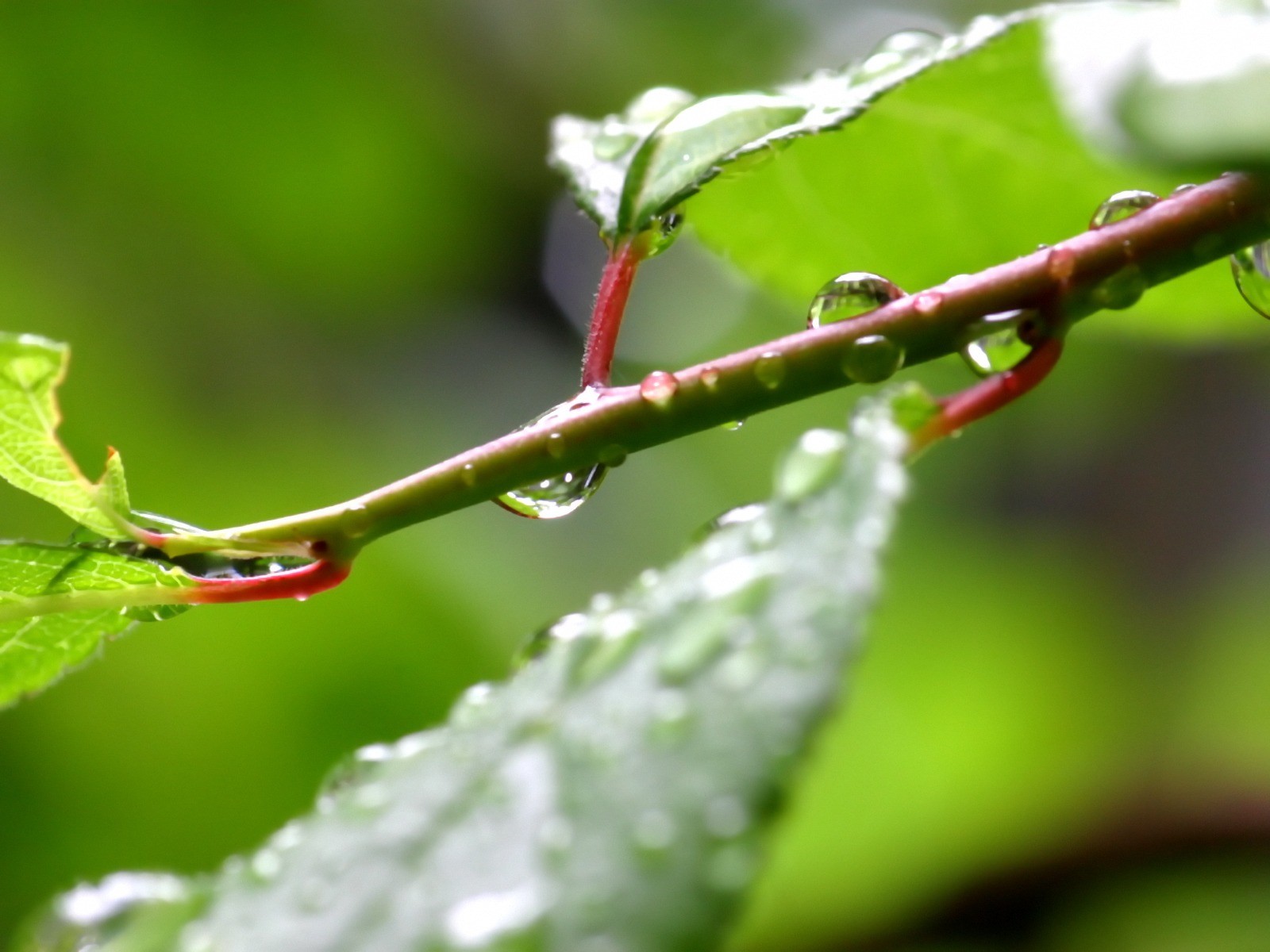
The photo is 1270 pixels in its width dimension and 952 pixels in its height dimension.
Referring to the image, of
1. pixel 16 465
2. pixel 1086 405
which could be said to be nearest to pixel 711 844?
pixel 16 465

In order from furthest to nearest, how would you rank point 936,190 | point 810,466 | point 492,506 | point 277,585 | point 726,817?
point 492,506, point 936,190, point 277,585, point 810,466, point 726,817

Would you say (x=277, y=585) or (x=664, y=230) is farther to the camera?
(x=664, y=230)

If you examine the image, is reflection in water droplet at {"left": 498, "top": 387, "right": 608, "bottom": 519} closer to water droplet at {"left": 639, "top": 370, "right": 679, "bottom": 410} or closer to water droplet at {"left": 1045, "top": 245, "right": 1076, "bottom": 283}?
water droplet at {"left": 639, "top": 370, "right": 679, "bottom": 410}

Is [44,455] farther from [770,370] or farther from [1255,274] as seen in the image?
[1255,274]

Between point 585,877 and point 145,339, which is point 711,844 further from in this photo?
point 145,339

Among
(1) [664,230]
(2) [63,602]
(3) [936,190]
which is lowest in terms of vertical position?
(2) [63,602]

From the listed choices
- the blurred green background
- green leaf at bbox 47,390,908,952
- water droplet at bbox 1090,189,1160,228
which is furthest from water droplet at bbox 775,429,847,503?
the blurred green background

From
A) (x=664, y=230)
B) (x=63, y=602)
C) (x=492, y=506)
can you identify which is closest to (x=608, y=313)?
(x=664, y=230)
